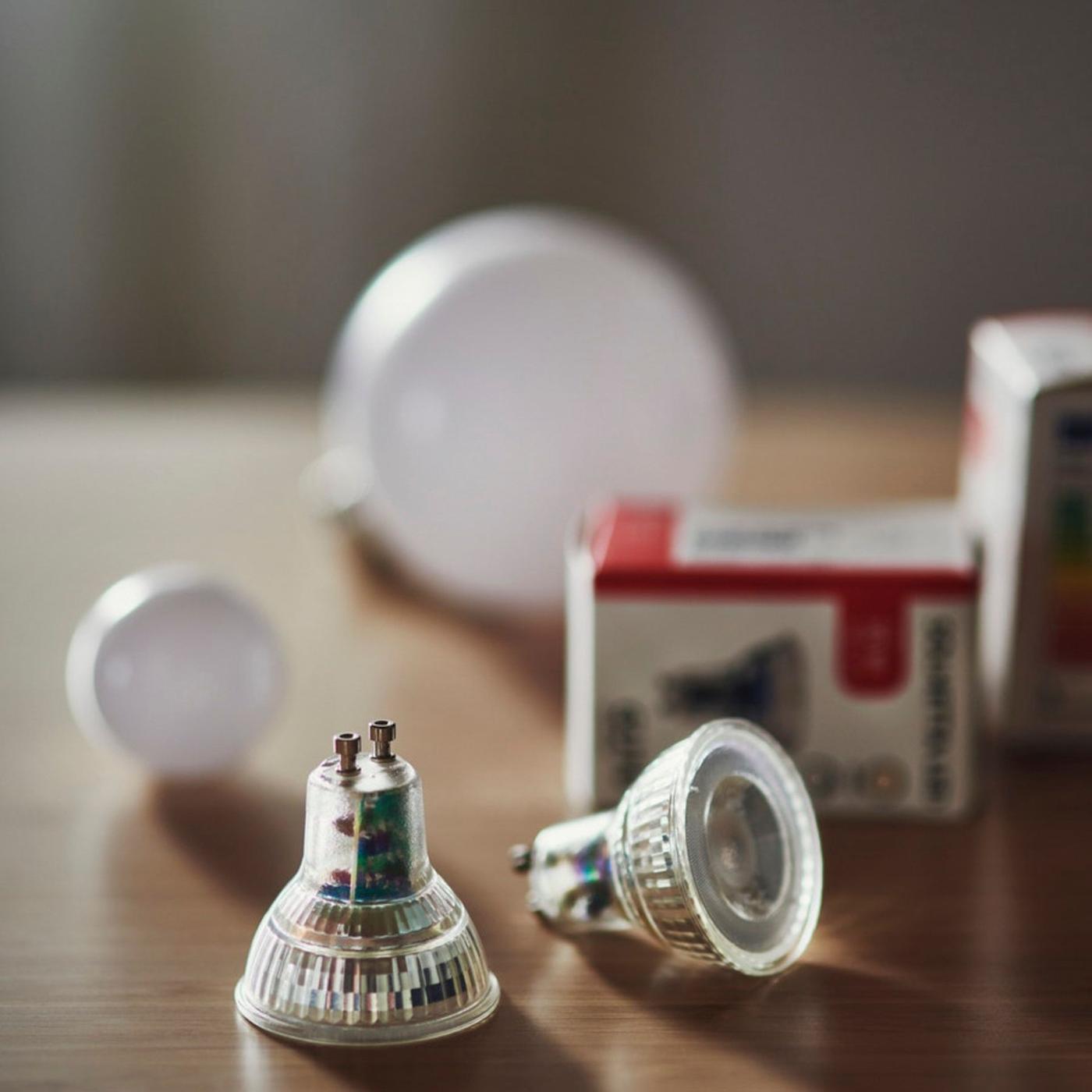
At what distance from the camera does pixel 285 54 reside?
230 cm

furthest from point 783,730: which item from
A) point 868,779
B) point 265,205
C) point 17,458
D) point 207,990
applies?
point 265,205

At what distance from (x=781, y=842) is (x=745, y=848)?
0.01m

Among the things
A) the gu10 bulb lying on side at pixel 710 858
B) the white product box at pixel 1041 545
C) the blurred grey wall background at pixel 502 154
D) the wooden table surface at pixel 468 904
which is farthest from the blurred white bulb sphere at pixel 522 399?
the blurred grey wall background at pixel 502 154

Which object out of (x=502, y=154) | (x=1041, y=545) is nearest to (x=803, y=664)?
(x=1041, y=545)

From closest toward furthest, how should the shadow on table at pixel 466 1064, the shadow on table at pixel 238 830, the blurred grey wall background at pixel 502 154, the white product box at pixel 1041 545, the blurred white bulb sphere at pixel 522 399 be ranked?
the shadow on table at pixel 466 1064, the shadow on table at pixel 238 830, the white product box at pixel 1041 545, the blurred white bulb sphere at pixel 522 399, the blurred grey wall background at pixel 502 154

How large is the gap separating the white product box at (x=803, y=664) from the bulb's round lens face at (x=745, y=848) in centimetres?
14

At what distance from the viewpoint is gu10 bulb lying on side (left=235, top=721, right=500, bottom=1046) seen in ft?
1.58

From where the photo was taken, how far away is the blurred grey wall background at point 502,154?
7.55 feet

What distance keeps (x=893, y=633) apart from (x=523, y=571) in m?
0.30

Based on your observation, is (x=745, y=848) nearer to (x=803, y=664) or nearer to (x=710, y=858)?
(x=710, y=858)

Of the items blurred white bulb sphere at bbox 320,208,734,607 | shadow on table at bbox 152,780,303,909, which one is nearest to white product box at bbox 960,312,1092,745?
blurred white bulb sphere at bbox 320,208,734,607

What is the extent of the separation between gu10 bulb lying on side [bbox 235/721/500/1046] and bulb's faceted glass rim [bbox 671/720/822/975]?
3.0 inches

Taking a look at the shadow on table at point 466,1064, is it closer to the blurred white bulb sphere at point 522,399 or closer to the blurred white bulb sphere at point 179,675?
the blurred white bulb sphere at point 179,675

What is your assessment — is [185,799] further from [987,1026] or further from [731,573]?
[987,1026]
